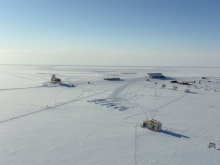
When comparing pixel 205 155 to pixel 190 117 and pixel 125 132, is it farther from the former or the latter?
pixel 190 117

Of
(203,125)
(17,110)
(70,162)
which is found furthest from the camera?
(17,110)

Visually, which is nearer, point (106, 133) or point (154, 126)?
point (106, 133)

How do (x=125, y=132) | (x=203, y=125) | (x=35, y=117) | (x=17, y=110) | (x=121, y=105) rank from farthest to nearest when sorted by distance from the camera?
1. (x=121, y=105)
2. (x=17, y=110)
3. (x=35, y=117)
4. (x=203, y=125)
5. (x=125, y=132)

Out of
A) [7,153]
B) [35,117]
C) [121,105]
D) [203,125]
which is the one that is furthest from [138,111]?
[7,153]

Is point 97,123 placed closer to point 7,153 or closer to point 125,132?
point 125,132

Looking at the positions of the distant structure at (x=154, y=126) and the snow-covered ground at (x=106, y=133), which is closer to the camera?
the snow-covered ground at (x=106, y=133)

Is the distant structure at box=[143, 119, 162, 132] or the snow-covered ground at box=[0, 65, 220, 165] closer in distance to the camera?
the snow-covered ground at box=[0, 65, 220, 165]

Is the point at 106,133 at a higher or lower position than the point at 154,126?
lower

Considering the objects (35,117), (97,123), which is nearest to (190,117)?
(97,123)

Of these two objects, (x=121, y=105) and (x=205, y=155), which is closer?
(x=205, y=155)
